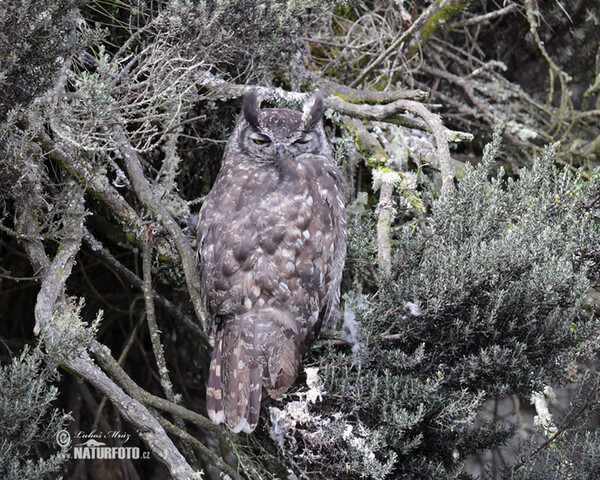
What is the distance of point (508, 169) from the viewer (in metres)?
3.96

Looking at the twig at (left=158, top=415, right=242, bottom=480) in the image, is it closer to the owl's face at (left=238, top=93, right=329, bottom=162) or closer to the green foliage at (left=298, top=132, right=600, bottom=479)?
the green foliage at (left=298, top=132, right=600, bottom=479)

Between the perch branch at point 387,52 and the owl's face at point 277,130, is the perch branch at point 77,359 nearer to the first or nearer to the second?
the owl's face at point 277,130

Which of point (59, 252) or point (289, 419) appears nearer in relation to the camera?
point (289, 419)

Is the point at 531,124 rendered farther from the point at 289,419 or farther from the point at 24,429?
the point at 24,429

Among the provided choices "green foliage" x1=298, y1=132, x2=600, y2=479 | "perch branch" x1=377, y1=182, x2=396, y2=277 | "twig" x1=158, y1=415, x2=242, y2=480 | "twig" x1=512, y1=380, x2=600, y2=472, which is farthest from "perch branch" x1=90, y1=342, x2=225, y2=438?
"twig" x1=512, y1=380, x2=600, y2=472

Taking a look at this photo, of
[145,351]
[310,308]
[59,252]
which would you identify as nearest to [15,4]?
[59,252]

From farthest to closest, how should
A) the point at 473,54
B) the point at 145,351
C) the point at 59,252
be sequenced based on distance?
the point at 473,54
the point at 145,351
the point at 59,252

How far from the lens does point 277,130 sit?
8.90ft

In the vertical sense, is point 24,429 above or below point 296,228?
below

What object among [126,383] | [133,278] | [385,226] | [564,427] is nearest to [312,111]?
[385,226]

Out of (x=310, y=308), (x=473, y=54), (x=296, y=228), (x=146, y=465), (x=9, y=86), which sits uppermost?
(x=473, y=54)

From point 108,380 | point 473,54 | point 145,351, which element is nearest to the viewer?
point 108,380

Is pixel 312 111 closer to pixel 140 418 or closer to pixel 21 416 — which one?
pixel 140 418

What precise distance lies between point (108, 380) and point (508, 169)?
8.75ft
